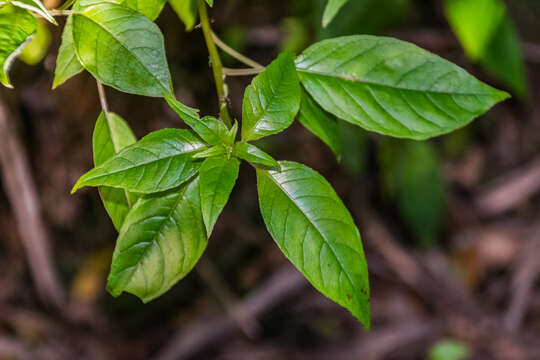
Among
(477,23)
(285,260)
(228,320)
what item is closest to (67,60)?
(477,23)

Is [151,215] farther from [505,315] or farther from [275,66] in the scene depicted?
[505,315]

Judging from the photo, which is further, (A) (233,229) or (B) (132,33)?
(A) (233,229)

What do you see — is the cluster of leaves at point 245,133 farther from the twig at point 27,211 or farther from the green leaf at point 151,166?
the twig at point 27,211

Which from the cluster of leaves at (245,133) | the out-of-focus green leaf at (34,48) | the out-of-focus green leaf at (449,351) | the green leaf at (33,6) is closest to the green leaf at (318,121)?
the cluster of leaves at (245,133)

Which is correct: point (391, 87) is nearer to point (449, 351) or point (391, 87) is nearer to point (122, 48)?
point (122, 48)

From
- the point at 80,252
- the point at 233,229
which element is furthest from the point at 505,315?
the point at 80,252

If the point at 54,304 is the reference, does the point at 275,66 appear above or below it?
above
